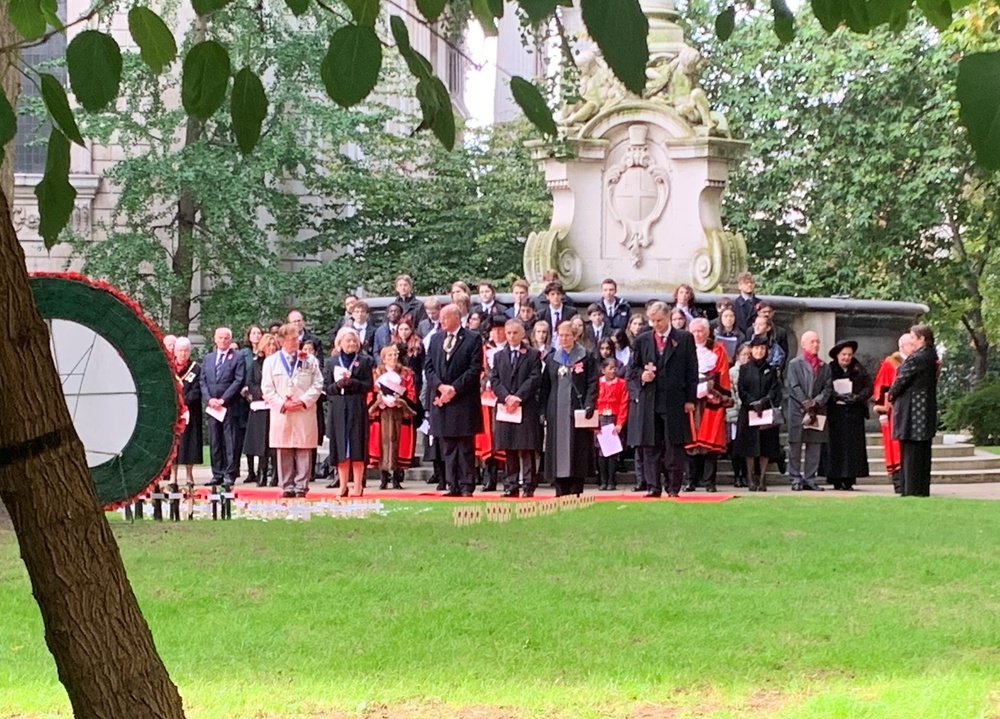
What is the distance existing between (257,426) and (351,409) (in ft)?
8.56

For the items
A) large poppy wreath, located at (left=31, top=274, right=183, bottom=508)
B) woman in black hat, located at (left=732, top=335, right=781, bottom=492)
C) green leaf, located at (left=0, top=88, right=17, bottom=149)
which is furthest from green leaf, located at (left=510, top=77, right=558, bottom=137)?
woman in black hat, located at (left=732, top=335, right=781, bottom=492)

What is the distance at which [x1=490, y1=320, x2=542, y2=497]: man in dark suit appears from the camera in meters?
19.9

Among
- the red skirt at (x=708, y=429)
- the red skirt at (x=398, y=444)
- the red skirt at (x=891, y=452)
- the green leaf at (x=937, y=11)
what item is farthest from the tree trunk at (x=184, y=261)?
the green leaf at (x=937, y=11)

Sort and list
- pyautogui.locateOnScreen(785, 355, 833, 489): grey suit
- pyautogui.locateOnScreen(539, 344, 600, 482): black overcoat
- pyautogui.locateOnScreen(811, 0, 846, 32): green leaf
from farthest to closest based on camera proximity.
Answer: pyautogui.locateOnScreen(785, 355, 833, 489): grey suit → pyautogui.locateOnScreen(539, 344, 600, 482): black overcoat → pyautogui.locateOnScreen(811, 0, 846, 32): green leaf

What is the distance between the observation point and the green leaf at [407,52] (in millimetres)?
3842

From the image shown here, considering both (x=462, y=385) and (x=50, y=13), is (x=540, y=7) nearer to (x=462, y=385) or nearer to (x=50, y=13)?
(x=50, y=13)

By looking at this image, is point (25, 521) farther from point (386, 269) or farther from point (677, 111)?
point (386, 269)

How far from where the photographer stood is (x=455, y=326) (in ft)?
66.3

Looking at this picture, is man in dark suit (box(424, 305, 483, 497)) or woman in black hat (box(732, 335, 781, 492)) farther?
woman in black hat (box(732, 335, 781, 492))

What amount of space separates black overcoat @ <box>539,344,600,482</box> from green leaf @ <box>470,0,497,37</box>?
52.4ft

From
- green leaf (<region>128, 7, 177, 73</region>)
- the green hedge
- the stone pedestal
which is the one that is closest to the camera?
green leaf (<region>128, 7, 177, 73</region>)

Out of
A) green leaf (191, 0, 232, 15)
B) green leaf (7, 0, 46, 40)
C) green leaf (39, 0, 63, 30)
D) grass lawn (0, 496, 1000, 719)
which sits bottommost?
grass lawn (0, 496, 1000, 719)

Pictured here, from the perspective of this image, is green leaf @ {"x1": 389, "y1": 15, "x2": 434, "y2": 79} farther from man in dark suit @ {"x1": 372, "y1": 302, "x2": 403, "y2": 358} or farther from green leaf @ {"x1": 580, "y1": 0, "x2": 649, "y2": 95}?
man in dark suit @ {"x1": 372, "y1": 302, "x2": 403, "y2": 358}

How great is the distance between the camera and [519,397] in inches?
782
